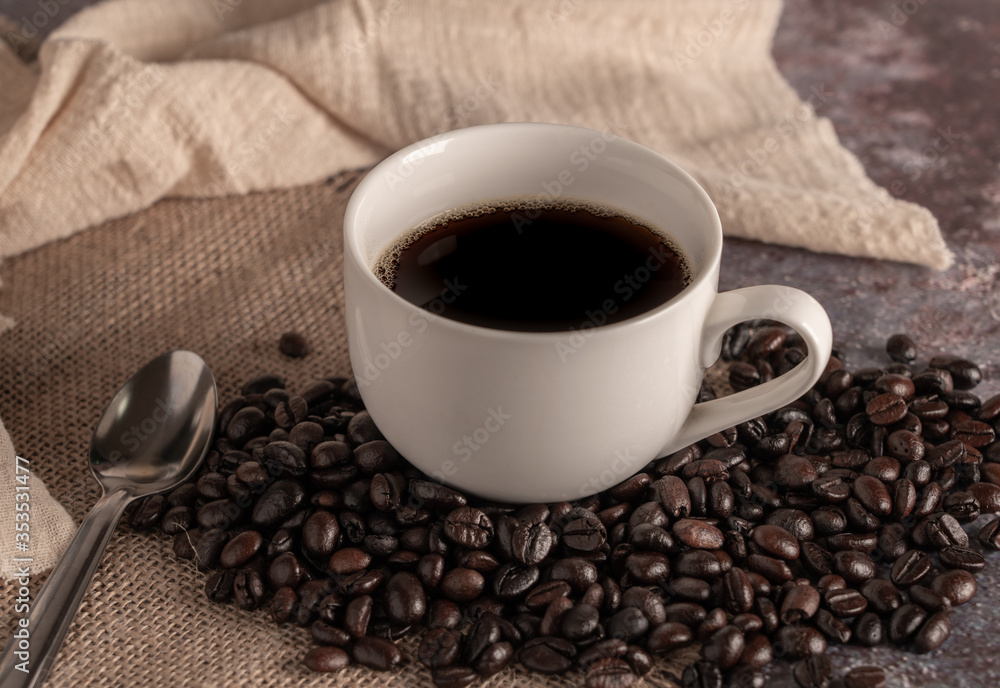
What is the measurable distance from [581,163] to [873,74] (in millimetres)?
1547

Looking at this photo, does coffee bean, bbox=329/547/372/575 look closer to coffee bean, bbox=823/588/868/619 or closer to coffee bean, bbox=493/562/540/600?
coffee bean, bbox=493/562/540/600

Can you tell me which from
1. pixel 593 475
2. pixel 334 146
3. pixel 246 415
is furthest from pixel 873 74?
pixel 246 415

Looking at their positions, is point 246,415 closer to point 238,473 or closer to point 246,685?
point 238,473

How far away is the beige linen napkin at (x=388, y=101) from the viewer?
1.91 metres

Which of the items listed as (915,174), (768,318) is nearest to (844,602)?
(768,318)

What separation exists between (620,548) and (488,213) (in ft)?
1.83

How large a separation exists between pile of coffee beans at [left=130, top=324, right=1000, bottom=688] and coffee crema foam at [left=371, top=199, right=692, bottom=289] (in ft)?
0.81

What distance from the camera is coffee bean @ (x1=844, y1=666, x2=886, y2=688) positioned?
3.59ft

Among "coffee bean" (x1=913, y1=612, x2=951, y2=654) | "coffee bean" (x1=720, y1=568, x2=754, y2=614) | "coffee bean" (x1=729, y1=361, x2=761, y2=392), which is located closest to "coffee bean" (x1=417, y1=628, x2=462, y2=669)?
"coffee bean" (x1=720, y1=568, x2=754, y2=614)

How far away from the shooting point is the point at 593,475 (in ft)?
4.02

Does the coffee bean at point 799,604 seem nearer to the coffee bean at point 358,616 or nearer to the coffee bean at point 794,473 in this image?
the coffee bean at point 794,473

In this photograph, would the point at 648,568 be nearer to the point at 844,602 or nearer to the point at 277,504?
the point at 844,602

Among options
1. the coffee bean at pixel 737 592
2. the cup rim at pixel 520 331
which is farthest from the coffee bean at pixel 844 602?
the cup rim at pixel 520 331

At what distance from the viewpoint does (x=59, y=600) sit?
1178 mm
